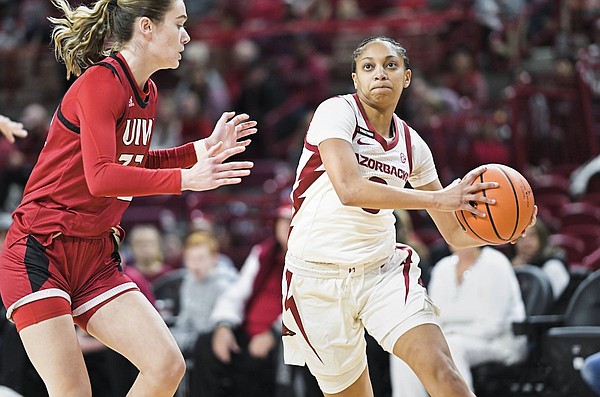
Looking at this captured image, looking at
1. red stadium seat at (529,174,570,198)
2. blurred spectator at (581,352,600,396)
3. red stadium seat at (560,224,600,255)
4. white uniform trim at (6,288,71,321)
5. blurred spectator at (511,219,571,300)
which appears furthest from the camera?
red stadium seat at (529,174,570,198)

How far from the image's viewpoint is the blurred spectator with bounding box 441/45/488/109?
12.1m

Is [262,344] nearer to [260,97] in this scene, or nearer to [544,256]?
[544,256]

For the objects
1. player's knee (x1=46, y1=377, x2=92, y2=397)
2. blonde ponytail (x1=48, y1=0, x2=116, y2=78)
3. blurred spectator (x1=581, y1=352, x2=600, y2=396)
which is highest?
blonde ponytail (x1=48, y1=0, x2=116, y2=78)

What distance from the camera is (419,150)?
4.55 metres

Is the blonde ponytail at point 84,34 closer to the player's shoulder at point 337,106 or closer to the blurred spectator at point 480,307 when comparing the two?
the player's shoulder at point 337,106

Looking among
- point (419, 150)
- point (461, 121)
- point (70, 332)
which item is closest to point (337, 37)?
point (461, 121)

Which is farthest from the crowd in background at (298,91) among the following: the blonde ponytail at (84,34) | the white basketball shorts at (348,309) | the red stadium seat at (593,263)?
the blonde ponytail at (84,34)

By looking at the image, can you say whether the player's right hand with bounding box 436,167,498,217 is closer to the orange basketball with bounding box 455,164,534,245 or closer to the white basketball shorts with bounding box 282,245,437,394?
the orange basketball with bounding box 455,164,534,245

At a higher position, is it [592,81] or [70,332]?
[592,81]

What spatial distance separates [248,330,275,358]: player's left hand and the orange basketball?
10.6 ft

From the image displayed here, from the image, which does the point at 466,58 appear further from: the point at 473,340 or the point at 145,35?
the point at 145,35

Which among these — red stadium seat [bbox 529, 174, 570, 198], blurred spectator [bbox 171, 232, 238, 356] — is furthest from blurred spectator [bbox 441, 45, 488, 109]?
blurred spectator [bbox 171, 232, 238, 356]

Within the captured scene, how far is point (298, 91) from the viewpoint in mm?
13461

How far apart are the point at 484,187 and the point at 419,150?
60 centimetres
